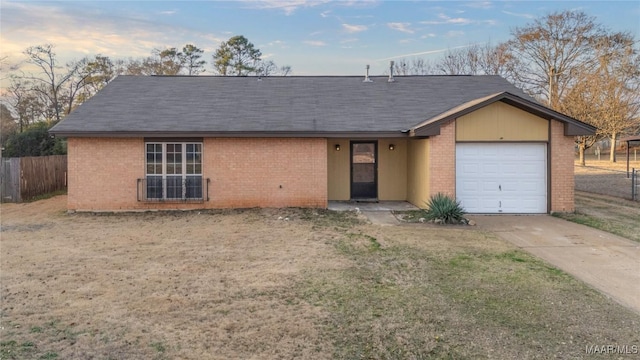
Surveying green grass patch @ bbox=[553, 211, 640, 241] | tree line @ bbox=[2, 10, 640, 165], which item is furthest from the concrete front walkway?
tree line @ bbox=[2, 10, 640, 165]

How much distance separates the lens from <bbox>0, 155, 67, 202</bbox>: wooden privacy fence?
15.4 metres

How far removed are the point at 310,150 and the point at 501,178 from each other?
18.5 ft

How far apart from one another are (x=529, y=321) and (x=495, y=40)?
41.1m

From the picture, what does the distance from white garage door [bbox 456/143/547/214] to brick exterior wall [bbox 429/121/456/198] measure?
0.27 m

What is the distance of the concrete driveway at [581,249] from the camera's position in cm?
582

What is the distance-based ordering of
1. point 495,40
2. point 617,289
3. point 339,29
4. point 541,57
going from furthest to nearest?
point 495,40 < point 541,57 < point 339,29 < point 617,289

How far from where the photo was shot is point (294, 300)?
17.1 feet

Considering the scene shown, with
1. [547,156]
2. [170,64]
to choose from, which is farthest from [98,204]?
[170,64]

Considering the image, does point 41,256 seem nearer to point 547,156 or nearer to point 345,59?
point 547,156

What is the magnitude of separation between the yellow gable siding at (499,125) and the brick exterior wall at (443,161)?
0.26m

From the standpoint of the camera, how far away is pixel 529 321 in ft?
14.9

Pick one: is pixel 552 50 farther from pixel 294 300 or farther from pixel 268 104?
pixel 294 300

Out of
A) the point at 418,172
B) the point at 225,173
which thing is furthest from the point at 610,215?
the point at 225,173

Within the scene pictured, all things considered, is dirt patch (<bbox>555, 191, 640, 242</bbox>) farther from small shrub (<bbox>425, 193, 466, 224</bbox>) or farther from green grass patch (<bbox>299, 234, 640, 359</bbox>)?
green grass patch (<bbox>299, 234, 640, 359</bbox>)
